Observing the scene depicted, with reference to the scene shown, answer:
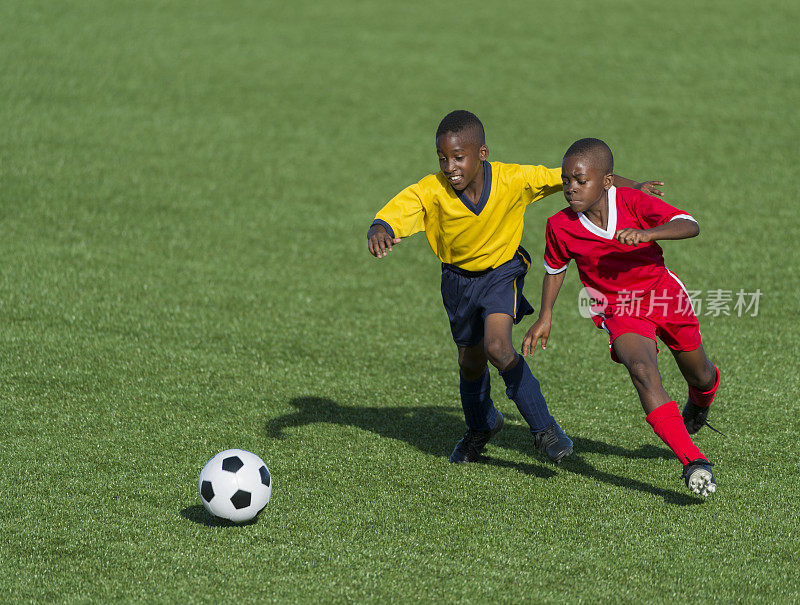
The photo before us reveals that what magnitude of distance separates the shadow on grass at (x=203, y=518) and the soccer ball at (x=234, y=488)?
8 cm

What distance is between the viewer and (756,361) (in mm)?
8062

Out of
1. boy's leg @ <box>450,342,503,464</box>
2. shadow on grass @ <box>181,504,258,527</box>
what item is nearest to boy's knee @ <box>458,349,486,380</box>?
boy's leg @ <box>450,342,503,464</box>

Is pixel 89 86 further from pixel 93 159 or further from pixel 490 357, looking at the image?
pixel 490 357

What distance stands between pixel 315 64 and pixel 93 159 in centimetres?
549

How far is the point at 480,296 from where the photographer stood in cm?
589

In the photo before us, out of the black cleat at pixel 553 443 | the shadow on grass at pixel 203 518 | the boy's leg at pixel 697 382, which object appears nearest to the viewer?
the shadow on grass at pixel 203 518

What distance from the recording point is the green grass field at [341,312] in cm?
502

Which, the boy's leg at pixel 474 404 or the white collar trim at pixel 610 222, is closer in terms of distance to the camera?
the white collar trim at pixel 610 222

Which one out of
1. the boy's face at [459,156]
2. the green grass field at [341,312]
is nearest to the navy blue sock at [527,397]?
the green grass field at [341,312]

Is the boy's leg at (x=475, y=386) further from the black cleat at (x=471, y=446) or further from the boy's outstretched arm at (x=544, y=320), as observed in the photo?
the boy's outstretched arm at (x=544, y=320)

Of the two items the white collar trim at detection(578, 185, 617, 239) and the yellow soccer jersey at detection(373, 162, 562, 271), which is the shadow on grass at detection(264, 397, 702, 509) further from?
the white collar trim at detection(578, 185, 617, 239)

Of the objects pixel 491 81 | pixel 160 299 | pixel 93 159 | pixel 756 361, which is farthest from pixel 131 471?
pixel 491 81

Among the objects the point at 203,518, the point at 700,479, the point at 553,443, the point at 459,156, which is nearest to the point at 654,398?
the point at 700,479

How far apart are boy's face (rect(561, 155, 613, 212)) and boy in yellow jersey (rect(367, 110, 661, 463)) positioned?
0.23 meters
